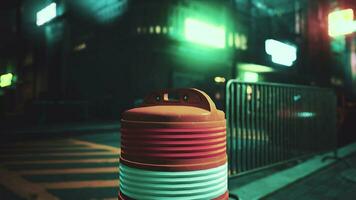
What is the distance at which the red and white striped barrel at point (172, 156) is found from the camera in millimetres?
2365

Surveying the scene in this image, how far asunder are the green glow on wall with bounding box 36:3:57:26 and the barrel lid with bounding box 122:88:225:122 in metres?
17.6

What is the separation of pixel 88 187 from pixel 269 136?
9.95ft

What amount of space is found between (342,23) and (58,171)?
7573mm

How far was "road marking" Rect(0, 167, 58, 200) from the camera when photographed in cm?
432

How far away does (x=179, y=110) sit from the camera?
254 centimetres

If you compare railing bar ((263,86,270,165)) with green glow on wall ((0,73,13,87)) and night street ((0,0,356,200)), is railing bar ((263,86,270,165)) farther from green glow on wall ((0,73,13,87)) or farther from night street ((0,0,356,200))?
green glow on wall ((0,73,13,87))

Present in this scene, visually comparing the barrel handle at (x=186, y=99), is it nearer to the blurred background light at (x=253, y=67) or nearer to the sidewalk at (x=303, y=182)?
the sidewalk at (x=303, y=182)

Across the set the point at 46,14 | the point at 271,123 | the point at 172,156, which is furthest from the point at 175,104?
the point at 46,14

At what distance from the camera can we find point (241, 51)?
825 inches

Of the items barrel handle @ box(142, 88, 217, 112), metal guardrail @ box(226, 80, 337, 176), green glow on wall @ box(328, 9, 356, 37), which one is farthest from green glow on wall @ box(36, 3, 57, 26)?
barrel handle @ box(142, 88, 217, 112)

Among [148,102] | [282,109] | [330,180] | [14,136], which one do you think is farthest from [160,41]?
[148,102]

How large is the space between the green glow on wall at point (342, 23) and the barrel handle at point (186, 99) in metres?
7.16

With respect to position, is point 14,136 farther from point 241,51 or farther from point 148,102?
point 241,51

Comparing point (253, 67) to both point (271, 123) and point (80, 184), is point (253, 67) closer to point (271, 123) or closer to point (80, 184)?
point (271, 123)
